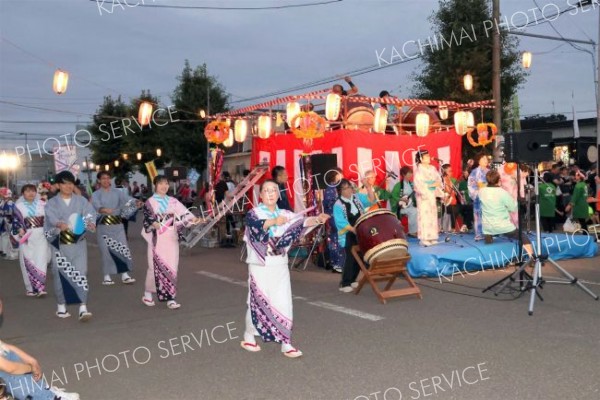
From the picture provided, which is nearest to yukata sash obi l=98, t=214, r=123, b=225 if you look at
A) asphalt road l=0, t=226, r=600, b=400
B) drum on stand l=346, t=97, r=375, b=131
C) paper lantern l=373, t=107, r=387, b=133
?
asphalt road l=0, t=226, r=600, b=400

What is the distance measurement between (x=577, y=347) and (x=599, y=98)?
1641cm

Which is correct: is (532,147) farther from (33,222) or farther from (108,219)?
(33,222)

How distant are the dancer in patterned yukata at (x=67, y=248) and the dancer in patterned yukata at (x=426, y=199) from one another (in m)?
5.75

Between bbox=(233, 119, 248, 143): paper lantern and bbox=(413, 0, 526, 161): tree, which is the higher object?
bbox=(413, 0, 526, 161): tree

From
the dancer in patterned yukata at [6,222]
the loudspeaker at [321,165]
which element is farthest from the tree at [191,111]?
the loudspeaker at [321,165]

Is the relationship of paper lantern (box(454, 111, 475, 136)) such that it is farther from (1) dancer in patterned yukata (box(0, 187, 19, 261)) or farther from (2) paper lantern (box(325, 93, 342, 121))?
(1) dancer in patterned yukata (box(0, 187, 19, 261))

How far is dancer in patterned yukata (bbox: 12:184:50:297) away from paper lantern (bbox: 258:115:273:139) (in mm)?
5697

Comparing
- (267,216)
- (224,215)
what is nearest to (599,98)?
(224,215)

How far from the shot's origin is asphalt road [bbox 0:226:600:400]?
429 cm

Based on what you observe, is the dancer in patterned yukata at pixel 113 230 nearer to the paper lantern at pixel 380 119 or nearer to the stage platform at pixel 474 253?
the stage platform at pixel 474 253

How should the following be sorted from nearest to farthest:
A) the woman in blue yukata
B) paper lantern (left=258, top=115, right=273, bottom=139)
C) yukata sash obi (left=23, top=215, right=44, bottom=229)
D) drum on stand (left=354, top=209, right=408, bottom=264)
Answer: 1. the woman in blue yukata
2. drum on stand (left=354, top=209, right=408, bottom=264)
3. yukata sash obi (left=23, top=215, right=44, bottom=229)
4. paper lantern (left=258, top=115, right=273, bottom=139)

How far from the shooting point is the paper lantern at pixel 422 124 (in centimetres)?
1359

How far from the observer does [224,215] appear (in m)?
14.2

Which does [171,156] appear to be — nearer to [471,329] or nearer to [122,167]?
[122,167]
